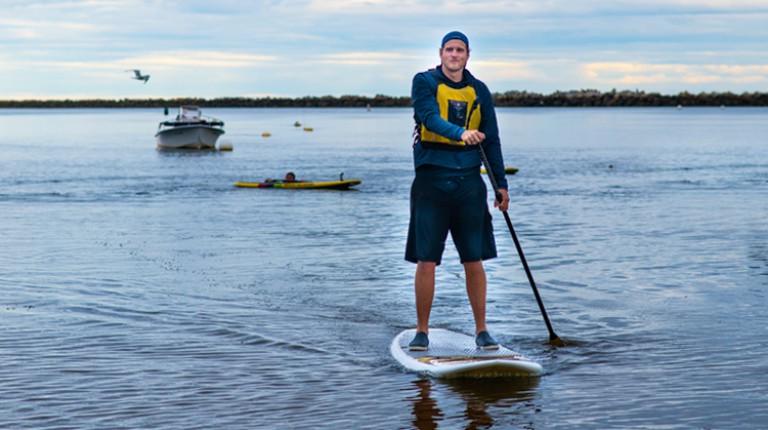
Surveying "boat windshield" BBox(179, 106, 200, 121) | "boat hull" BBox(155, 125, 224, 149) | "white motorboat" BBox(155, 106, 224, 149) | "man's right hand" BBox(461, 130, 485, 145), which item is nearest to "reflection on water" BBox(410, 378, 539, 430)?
"man's right hand" BBox(461, 130, 485, 145)

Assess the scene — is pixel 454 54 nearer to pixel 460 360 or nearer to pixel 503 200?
pixel 503 200

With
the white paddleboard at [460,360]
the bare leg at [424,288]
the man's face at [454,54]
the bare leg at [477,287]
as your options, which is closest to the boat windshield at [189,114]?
the white paddleboard at [460,360]

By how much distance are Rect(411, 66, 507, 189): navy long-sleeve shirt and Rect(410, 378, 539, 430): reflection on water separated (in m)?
1.41

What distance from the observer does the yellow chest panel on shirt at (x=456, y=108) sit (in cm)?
790

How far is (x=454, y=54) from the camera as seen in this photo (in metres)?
7.85

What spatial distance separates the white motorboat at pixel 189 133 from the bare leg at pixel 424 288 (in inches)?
2155

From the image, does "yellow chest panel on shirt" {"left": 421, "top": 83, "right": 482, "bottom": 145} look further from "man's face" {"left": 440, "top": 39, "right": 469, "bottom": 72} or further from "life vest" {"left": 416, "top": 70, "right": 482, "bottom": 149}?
"man's face" {"left": 440, "top": 39, "right": 469, "bottom": 72}

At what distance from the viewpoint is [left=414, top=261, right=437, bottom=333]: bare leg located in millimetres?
8242

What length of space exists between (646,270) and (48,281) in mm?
6749

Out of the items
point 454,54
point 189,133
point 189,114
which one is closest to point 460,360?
point 454,54

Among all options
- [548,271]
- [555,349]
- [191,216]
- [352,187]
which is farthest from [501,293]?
[352,187]

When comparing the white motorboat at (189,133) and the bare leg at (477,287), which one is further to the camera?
the white motorboat at (189,133)

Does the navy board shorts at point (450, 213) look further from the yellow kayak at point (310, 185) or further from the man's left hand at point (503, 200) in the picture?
the yellow kayak at point (310, 185)

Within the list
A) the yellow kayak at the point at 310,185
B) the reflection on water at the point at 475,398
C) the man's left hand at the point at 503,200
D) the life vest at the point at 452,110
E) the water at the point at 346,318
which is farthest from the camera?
the yellow kayak at the point at 310,185
